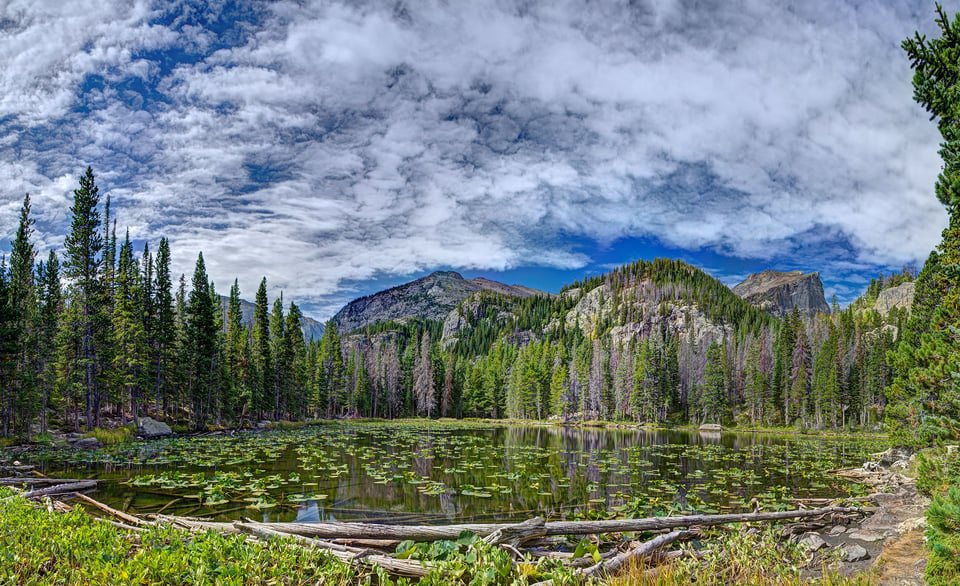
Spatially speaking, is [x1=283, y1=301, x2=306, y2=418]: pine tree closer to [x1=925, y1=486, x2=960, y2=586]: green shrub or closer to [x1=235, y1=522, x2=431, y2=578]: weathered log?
[x1=235, y1=522, x2=431, y2=578]: weathered log

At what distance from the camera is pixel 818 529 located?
13.0m

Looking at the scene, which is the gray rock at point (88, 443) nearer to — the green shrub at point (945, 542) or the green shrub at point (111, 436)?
the green shrub at point (111, 436)

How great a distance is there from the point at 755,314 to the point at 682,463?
6659 inches

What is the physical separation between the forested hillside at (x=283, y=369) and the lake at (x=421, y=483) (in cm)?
1313

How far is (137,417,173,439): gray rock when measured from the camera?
37822 millimetres

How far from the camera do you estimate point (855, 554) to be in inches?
390

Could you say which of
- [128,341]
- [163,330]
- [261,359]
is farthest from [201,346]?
[261,359]

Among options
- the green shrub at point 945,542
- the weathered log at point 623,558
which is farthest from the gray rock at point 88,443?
the green shrub at point 945,542

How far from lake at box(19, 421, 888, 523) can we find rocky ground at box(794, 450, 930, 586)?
66.7 inches

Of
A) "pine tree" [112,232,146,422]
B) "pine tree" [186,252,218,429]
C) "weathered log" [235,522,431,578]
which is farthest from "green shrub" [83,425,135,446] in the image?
"weathered log" [235,522,431,578]

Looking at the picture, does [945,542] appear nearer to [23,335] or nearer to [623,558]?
[623,558]

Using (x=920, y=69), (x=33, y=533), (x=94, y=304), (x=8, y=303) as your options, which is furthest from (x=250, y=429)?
(x=920, y=69)

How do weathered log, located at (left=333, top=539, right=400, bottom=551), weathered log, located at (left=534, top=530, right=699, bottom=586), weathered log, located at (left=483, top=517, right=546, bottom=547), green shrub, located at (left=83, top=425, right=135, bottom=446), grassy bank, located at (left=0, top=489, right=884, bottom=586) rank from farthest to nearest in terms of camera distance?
green shrub, located at (left=83, top=425, right=135, bottom=446) < weathered log, located at (left=333, top=539, right=400, bottom=551) < weathered log, located at (left=483, top=517, right=546, bottom=547) < weathered log, located at (left=534, top=530, right=699, bottom=586) < grassy bank, located at (left=0, top=489, right=884, bottom=586)

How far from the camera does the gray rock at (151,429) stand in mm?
37822
